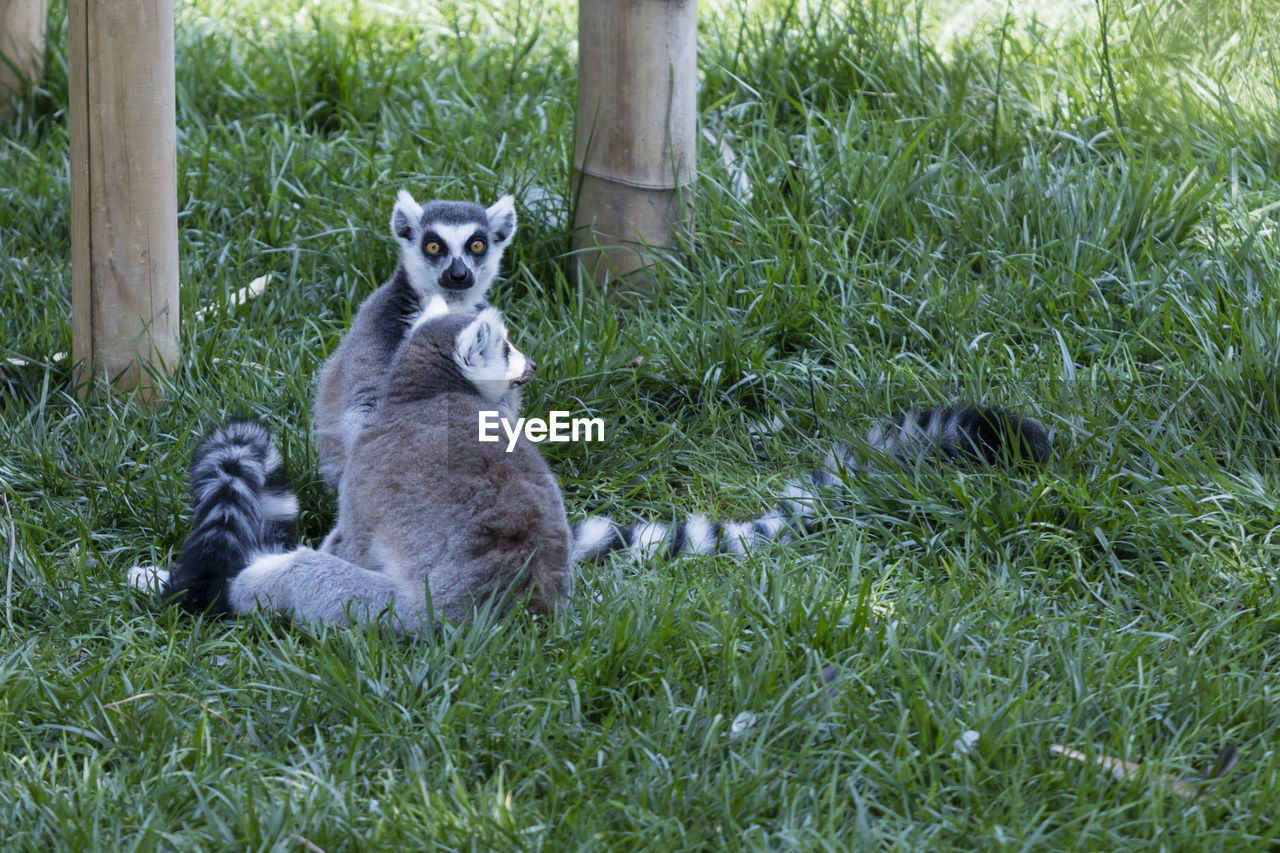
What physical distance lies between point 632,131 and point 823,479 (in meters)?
1.33

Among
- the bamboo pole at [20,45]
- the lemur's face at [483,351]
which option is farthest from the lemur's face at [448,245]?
the bamboo pole at [20,45]

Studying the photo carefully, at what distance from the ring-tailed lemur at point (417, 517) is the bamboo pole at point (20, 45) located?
9.47 ft

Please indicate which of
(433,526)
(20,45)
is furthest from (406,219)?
(20,45)

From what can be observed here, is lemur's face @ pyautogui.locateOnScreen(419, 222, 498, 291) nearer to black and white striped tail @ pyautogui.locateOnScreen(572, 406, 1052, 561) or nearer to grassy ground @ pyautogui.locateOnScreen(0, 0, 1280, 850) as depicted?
grassy ground @ pyautogui.locateOnScreen(0, 0, 1280, 850)

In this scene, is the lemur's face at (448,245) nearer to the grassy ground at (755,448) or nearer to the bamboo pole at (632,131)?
the grassy ground at (755,448)

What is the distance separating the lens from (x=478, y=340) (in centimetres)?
278

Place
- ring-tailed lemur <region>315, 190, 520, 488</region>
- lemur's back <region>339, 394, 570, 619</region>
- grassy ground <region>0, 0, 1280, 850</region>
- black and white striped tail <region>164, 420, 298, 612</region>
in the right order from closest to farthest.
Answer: grassy ground <region>0, 0, 1280, 850</region> → lemur's back <region>339, 394, 570, 619</region> → black and white striped tail <region>164, 420, 298, 612</region> → ring-tailed lemur <region>315, 190, 520, 488</region>

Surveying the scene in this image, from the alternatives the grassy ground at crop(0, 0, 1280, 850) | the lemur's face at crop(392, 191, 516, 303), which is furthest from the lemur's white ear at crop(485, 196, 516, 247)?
the grassy ground at crop(0, 0, 1280, 850)

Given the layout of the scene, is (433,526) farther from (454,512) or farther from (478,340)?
(478,340)

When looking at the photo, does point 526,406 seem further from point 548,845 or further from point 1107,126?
point 1107,126

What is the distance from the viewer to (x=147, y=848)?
1.93 m

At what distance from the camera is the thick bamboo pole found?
335cm

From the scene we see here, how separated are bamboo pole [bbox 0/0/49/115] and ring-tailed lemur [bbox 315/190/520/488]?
98.6 inches

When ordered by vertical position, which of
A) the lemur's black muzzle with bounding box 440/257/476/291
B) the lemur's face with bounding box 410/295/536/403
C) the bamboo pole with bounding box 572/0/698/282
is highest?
the bamboo pole with bounding box 572/0/698/282
